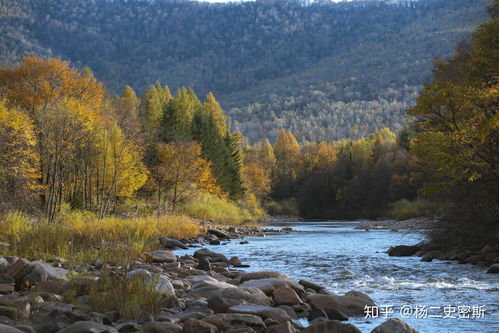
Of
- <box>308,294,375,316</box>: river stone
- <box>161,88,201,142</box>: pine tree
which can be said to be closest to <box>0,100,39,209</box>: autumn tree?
<box>308,294,375,316</box>: river stone

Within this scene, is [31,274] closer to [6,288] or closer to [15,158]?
[6,288]

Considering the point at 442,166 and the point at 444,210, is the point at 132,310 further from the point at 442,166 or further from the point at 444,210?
the point at 444,210

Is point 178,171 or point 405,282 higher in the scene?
point 178,171

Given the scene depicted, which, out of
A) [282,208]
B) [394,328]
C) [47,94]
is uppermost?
[47,94]

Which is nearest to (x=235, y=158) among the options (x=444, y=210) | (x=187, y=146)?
(x=187, y=146)

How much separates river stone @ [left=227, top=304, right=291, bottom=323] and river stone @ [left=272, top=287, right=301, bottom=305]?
1515mm

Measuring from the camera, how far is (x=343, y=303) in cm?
1062

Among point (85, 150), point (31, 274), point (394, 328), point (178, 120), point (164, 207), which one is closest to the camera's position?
point (394, 328)

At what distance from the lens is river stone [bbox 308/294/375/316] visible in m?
10.4

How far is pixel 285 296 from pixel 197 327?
11.7ft

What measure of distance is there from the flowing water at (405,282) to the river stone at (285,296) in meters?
1.44

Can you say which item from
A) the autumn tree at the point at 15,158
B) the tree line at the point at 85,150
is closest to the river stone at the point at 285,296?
the tree line at the point at 85,150

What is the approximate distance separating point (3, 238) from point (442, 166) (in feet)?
54.5

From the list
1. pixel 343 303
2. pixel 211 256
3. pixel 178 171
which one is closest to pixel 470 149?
pixel 211 256
